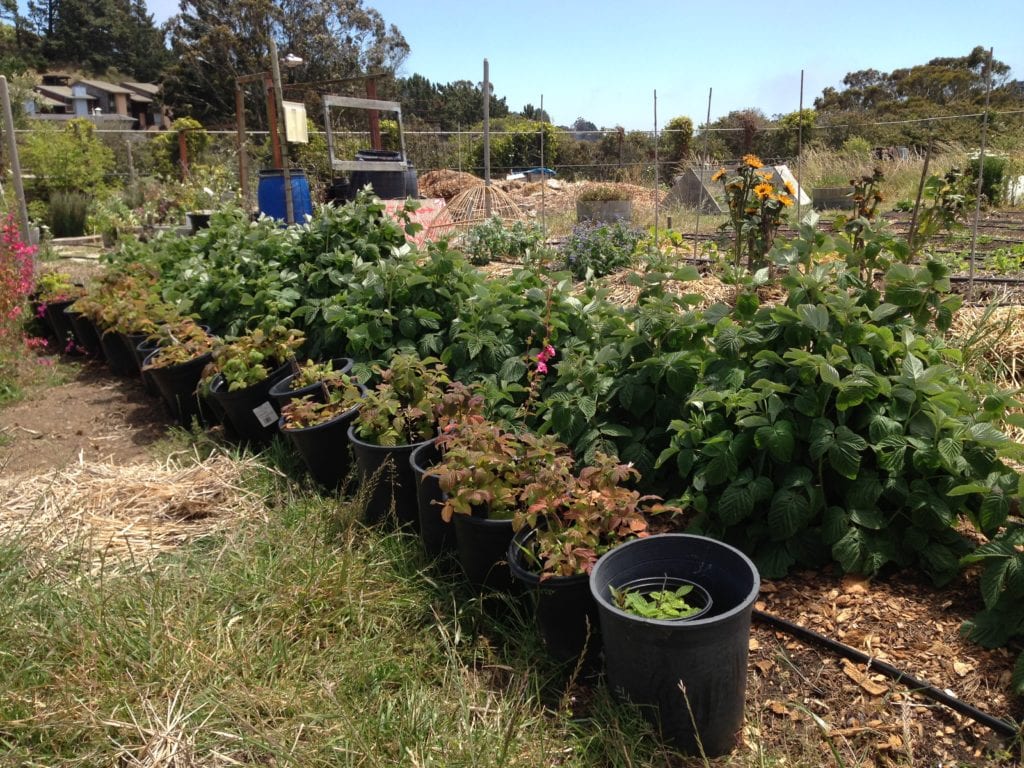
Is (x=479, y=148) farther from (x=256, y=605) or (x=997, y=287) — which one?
(x=256, y=605)

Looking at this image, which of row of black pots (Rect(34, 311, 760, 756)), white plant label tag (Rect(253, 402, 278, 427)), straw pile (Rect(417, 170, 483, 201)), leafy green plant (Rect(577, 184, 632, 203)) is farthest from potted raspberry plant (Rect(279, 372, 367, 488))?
straw pile (Rect(417, 170, 483, 201))

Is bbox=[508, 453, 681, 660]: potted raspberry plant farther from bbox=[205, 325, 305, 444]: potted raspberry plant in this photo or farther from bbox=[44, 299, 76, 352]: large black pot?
bbox=[44, 299, 76, 352]: large black pot

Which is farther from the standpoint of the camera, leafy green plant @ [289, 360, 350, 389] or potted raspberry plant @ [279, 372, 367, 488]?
leafy green plant @ [289, 360, 350, 389]

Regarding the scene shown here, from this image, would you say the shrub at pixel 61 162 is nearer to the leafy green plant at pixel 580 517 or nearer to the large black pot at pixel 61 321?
the large black pot at pixel 61 321

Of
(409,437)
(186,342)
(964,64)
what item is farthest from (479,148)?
(964,64)

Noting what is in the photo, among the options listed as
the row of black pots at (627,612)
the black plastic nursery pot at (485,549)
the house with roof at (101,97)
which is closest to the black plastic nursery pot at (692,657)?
the row of black pots at (627,612)

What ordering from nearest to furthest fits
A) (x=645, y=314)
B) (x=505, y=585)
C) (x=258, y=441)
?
(x=505, y=585), (x=645, y=314), (x=258, y=441)

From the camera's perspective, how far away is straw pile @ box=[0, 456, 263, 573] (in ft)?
9.29

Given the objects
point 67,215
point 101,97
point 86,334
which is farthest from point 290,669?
point 101,97

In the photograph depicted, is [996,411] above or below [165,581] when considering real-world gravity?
above

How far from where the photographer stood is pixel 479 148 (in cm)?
2312

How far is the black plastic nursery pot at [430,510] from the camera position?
2596mm

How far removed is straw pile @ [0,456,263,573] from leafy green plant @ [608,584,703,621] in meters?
1.75

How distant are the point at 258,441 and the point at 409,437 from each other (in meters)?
1.36
